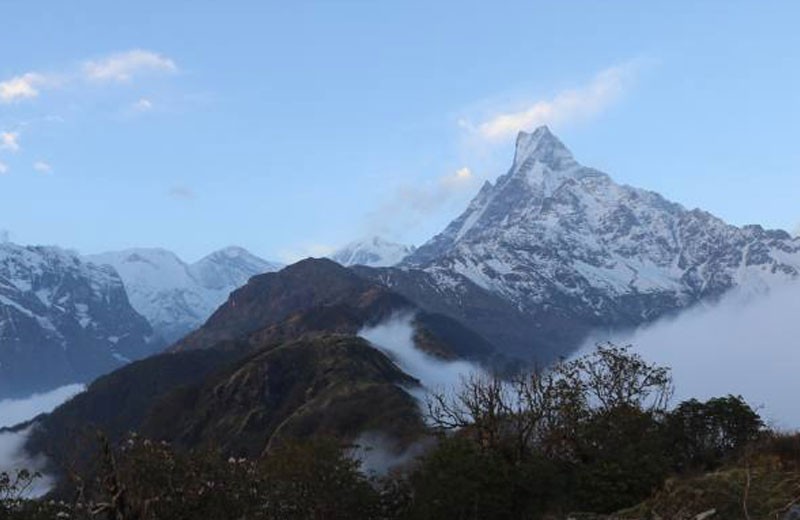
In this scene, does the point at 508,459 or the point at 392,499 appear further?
the point at 392,499

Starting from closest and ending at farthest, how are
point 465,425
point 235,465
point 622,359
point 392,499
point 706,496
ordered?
point 706,496
point 235,465
point 392,499
point 465,425
point 622,359

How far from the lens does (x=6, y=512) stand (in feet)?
182

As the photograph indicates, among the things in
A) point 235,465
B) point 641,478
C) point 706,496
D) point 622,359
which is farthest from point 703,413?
point 706,496

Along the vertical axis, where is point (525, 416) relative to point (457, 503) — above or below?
above

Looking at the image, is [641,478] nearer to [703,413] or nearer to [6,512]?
[703,413]

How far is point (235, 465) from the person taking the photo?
195ft

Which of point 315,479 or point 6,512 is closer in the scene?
point 6,512

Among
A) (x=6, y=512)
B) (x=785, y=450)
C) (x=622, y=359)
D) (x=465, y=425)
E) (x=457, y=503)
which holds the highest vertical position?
(x=622, y=359)

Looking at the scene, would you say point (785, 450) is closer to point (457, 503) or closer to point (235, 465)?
point (457, 503)

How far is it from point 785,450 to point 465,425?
3230 cm

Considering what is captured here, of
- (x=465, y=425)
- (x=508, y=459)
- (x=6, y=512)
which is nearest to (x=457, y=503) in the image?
(x=508, y=459)

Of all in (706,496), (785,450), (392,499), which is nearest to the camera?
(706,496)

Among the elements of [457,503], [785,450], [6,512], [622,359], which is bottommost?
[6,512]

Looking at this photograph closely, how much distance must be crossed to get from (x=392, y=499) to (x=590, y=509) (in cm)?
1701
